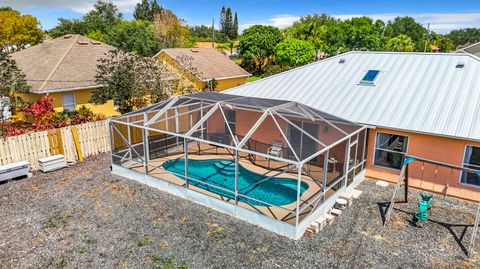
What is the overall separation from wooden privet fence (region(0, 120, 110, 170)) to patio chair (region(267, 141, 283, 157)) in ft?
30.0

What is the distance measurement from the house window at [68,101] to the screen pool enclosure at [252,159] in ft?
22.9

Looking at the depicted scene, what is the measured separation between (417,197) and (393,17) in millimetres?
127162

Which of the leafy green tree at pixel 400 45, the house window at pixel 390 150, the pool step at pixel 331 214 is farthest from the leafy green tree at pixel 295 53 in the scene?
the pool step at pixel 331 214

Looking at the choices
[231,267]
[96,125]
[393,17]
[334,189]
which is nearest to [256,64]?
[96,125]

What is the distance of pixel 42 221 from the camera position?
10.7 meters

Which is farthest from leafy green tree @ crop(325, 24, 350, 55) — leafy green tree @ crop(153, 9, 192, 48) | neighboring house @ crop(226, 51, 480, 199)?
neighboring house @ crop(226, 51, 480, 199)

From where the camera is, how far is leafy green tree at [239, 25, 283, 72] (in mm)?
51344

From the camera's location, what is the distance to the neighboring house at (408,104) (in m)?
12.3

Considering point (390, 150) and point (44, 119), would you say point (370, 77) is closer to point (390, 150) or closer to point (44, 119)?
point (390, 150)

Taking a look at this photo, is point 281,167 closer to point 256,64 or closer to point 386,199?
point 386,199

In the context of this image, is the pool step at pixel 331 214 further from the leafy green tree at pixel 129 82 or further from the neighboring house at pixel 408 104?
the leafy green tree at pixel 129 82

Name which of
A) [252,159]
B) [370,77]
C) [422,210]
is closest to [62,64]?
[252,159]

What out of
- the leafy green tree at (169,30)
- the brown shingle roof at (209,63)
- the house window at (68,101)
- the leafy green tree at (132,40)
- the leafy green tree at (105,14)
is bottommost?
the house window at (68,101)

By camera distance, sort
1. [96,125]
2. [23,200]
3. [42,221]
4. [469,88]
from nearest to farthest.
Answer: [42,221] < [23,200] < [469,88] < [96,125]
